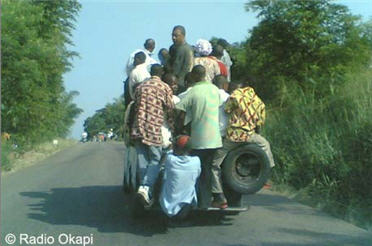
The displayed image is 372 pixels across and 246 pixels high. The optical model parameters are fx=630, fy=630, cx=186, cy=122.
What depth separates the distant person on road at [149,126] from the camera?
844 cm

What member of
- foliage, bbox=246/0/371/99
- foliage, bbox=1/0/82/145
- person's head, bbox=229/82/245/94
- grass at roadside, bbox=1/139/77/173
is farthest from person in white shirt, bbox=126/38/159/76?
foliage, bbox=1/0/82/145

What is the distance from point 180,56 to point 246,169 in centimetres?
223

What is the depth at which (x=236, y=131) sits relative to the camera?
28.3ft

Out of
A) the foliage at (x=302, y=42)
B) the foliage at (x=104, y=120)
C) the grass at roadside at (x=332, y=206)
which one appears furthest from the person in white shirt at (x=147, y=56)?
the foliage at (x=104, y=120)

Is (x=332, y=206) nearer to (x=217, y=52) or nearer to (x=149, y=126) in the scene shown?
(x=217, y=52)

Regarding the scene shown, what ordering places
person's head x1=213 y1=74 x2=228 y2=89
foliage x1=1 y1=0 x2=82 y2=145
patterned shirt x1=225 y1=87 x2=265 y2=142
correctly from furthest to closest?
foliage x1=1 y1=0 x2=82 y2=145, person's head x1=213 y1=74 x2=228 y2=89, patterned shirt x1=225 y1=87 x2=265 y2=142

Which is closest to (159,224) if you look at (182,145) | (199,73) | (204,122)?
(182,145)

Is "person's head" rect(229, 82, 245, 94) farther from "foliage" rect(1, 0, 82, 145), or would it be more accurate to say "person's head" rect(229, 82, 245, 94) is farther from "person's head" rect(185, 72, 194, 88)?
"foliage" rect(1, 0, 82, 145)

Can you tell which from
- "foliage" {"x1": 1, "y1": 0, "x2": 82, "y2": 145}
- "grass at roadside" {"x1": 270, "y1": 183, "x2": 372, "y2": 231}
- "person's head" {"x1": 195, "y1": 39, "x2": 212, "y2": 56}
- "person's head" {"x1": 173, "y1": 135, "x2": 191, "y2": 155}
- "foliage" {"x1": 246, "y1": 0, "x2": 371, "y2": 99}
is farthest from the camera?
"foliage" {"x1": 1, "y1": 0, "x2": 82, "y2": 145}

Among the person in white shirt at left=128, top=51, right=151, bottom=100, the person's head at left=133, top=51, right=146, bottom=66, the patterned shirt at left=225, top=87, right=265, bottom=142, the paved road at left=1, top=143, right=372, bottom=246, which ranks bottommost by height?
the paved road at left=1, top=143, right=372, bottom=246

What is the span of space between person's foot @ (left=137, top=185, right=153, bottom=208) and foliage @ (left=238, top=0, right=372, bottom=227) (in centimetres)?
269

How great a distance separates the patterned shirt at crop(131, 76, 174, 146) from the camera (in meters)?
8.48

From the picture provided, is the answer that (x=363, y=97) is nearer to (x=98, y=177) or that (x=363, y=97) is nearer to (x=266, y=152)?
(x=266, y=152)

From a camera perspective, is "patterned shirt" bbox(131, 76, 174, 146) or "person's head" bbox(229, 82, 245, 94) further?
"person's head" bbox(229, 82, 245, 94)
